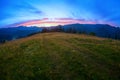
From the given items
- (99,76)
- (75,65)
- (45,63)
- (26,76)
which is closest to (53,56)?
(45,63)

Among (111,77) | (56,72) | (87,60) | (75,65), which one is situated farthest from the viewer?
(87,60)

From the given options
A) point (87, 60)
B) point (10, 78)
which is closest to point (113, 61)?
point (87, 60)

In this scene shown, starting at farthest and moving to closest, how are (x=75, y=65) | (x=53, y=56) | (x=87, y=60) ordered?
1. (x=53, y=56)
2. (x=87, y=60)
3. (x=75, y=65)

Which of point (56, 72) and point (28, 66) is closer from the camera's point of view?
point (56, 72)

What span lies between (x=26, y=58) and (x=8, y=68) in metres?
4.03

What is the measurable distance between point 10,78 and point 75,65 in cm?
799

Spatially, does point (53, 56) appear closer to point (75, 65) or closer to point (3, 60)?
point (75, 65)

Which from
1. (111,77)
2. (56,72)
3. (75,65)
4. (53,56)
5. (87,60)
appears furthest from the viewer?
(53,56)

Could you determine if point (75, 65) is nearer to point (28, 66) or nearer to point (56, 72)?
point (56, 72)

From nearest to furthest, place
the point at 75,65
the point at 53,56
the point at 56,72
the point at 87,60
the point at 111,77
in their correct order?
the point at 111,77 < the point at 56,72 < the point at 75,65 < the point at 87,60 < the point at 53,56

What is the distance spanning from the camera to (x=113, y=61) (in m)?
25.0

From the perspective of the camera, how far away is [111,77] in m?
19.2

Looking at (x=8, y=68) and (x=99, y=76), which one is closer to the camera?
(x=99, y=76)

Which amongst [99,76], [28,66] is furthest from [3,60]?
[99,76]
